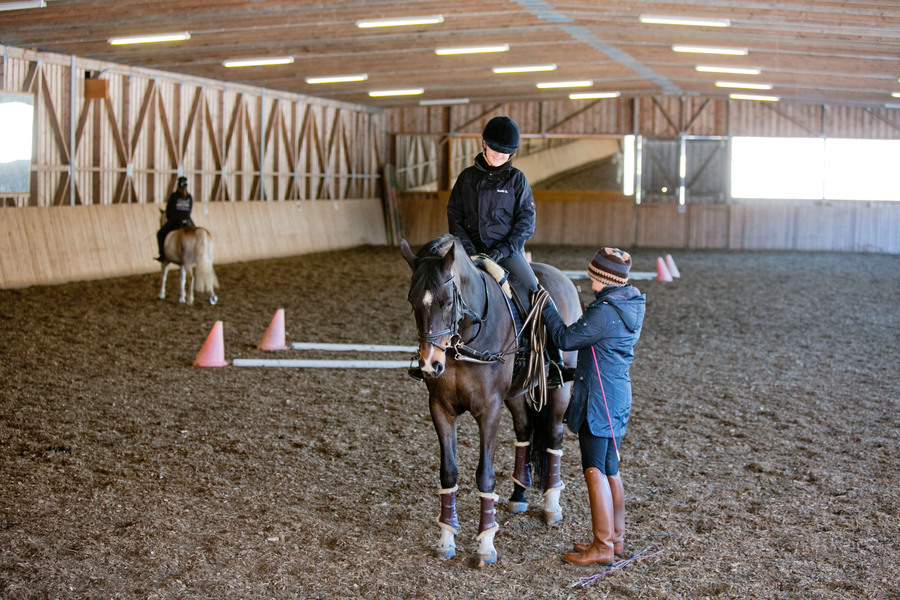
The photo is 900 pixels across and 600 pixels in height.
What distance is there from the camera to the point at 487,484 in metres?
4.20

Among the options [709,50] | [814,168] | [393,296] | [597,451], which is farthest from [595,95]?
[597,451]

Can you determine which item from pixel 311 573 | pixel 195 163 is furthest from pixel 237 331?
pixel 195 163

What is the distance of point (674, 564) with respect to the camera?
408 cm

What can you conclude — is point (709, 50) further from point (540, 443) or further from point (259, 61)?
point (540, 443)

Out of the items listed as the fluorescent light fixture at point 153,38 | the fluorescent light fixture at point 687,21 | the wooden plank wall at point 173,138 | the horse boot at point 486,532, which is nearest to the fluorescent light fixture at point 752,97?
the wooden plank wall at point 173,138

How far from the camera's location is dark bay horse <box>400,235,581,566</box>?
149 inches

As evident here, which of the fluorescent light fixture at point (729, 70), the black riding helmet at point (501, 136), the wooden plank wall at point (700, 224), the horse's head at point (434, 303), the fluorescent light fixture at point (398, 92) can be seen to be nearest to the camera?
the horse's head at point (434, 303)

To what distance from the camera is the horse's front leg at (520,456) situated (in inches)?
193

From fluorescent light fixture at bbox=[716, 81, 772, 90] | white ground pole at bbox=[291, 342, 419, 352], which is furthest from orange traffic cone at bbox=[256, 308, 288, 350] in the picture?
fluorescent light fixture at bbox=[716, 81, 772, 90]

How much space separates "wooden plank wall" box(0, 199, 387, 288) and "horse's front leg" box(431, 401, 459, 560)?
11824 millimetres

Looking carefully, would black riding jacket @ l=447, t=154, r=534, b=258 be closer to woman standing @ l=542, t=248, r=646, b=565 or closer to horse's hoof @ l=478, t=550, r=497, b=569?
woman standing @ l=542, t=248, r=646, b=565

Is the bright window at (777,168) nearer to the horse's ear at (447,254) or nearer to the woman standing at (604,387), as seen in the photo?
the woman standing at (604,387)

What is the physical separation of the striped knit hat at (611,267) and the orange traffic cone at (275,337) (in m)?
5.96

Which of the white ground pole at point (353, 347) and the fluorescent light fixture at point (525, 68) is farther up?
the fluorescent light fixture at point (525, 68)
